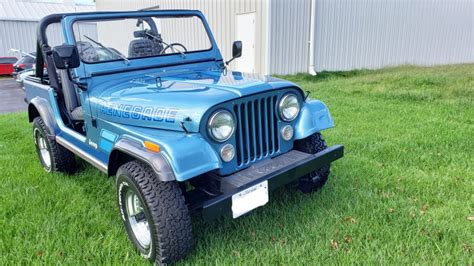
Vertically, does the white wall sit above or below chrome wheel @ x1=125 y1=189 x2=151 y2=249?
above

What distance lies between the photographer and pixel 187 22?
4141 millimetres

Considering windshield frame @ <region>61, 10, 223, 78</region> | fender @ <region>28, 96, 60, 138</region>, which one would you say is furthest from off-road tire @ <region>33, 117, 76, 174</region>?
windshield frame @ <region>61, 10, 223, 78</region>

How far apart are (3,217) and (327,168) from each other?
2661mm

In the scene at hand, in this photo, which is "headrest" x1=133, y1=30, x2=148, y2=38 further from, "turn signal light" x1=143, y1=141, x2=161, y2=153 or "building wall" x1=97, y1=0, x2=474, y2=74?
"building wall" x1=97, y1=0, x2=474, y2=74

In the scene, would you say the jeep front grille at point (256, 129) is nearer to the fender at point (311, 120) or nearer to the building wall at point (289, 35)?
the fender at point (311, 120)

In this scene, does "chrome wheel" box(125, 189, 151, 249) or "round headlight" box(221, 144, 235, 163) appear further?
"chrome wheel" box(125, 189, 151, 249)

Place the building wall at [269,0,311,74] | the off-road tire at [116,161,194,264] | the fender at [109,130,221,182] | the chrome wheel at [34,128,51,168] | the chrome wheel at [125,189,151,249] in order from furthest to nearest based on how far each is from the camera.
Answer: the building wall at [269,0,311,74], the chrome wheel at [34,128,51,168], the chrome wheel at [125,189,151,249], the off-road tire at [116,161,194,264], the fender at [109,130,221,182]

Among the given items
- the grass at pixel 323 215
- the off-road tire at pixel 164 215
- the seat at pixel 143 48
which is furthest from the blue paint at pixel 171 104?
the grass at pixel 323 215

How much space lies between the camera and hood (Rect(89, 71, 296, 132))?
2.38 metres

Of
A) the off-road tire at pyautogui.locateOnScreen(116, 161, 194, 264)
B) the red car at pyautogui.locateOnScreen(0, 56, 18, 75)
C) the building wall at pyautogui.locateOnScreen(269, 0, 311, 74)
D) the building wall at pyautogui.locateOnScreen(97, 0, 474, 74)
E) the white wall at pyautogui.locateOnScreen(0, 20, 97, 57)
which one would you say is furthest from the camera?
the white wall at pyautogui.locateOnScreen(0, 20, 97, 57)


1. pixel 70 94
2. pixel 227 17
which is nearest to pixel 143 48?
pixel 70 94

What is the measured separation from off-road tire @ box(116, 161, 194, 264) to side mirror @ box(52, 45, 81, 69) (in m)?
1.12

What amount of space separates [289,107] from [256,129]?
34 cm

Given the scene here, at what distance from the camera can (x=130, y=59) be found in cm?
343
